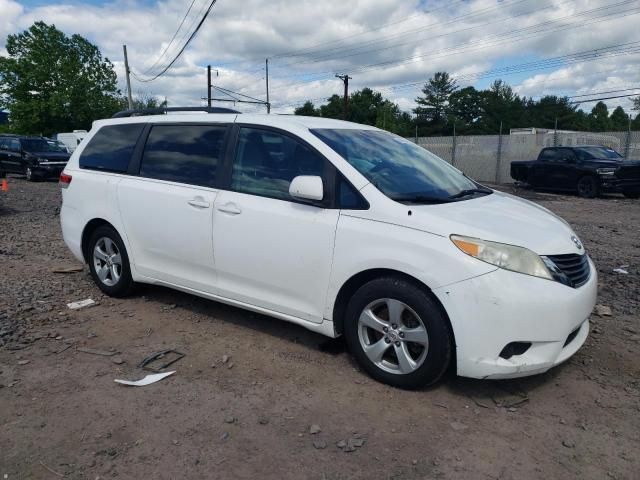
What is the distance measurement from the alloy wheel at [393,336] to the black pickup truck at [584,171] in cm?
1512

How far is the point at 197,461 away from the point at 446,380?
1.77 m

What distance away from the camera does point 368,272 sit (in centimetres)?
348

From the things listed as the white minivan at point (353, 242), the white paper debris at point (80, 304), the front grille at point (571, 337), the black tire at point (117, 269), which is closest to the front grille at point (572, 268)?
the white minivan at point (353, 242)

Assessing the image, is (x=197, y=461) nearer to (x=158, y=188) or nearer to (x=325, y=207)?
(x=325, y=207)

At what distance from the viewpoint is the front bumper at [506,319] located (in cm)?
305

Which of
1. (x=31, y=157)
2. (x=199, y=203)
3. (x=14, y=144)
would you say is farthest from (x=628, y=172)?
(x=14, y=144)

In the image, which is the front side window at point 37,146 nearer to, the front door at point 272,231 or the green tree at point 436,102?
the front door at point 272,231

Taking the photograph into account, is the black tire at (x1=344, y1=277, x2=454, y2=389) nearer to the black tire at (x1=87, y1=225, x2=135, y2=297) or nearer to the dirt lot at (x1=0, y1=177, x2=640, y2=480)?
the dirt lot at (x1=0, y1=177, x2=640, y2=480)

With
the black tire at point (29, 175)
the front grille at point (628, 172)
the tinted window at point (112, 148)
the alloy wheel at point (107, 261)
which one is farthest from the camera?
the black tire at point (29, 175)

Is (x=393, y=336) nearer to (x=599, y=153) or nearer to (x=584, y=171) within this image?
(x=584, y=171)

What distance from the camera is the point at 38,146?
2059 cm

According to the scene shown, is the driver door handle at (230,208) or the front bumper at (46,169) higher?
the driver door handle at (230,208)

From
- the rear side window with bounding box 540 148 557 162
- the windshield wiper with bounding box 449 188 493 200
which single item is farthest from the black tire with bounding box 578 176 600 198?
the windshield wiper with bounding box 449 188 493 200

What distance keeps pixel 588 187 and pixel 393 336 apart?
15655 millimetres
